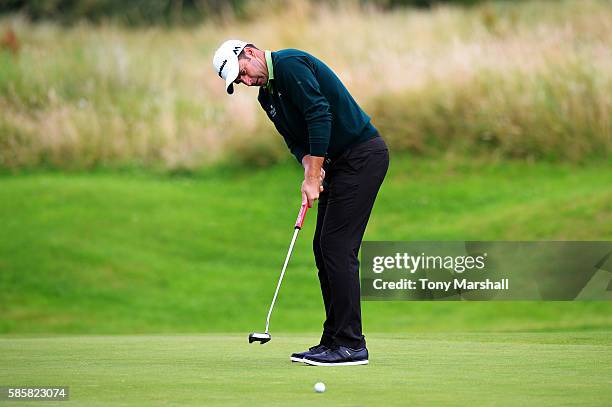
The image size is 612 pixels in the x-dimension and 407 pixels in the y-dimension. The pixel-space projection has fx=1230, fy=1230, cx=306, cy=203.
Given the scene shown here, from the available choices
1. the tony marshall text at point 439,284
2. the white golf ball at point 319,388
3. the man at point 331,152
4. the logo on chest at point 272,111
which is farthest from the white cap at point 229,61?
the tony marshall text at point 439,284

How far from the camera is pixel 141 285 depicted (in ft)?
48.4

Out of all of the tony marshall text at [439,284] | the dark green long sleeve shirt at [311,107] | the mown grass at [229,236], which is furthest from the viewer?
the mown grass at [229,236]

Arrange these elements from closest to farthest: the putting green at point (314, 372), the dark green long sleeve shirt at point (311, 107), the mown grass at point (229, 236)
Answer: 1. the putting green at point (314, 372)
2. the dark green long sleeve shirt at point (311, 107)
3. the mown grass at point (229, 236)

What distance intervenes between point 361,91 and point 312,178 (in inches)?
446

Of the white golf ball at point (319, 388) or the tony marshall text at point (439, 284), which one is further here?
the tony marshall text at point (439, 284)

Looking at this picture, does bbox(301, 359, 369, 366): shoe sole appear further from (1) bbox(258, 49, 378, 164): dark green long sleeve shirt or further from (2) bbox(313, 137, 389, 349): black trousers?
(1) bbox(258, 49, 378, 164): dark green long sleeve shirt

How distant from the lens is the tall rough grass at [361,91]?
55.5ft

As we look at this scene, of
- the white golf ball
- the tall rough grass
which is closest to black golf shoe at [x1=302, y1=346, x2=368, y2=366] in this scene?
the white golf ball

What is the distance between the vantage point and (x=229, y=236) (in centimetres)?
1619

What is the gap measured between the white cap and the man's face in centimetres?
4

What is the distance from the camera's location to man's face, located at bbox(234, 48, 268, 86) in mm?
6668

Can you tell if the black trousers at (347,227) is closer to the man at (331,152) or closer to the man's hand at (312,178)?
the man at (331,152)

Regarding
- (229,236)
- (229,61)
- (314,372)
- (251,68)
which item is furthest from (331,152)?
(229,236)

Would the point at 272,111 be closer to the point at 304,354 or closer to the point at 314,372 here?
the point at 304,354
